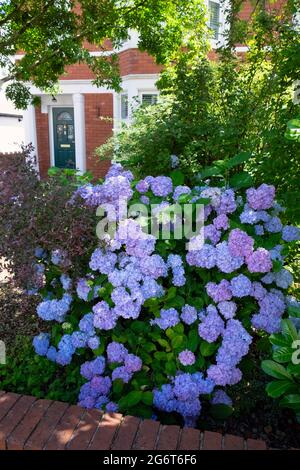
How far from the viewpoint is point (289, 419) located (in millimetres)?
2387

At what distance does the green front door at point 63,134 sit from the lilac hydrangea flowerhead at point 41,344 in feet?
31.9

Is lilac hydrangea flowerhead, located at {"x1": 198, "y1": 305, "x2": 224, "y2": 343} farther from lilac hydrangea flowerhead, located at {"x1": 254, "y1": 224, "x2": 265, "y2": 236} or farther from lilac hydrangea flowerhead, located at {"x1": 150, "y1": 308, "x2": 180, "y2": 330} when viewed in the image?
lilac hydrangea flowerhead, located at {"x1": 254, "y1": 224, "x2": 265, "y2": 236}

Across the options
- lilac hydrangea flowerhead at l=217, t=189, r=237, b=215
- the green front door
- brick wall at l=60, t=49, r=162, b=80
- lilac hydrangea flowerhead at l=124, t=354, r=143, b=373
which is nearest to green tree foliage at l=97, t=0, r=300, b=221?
lilac hydrangea flowerhead at l=217, t=189, r=237, b=215

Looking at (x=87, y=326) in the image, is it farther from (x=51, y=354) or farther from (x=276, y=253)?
(x=276, y=253)

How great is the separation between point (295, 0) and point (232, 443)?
3433mm

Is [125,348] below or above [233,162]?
below

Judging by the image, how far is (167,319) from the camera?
2412 mm

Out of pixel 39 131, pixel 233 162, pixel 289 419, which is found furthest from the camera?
pixel 39 131

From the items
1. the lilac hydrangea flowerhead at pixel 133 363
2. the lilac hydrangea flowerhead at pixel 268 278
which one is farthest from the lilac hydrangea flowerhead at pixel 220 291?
the lilac hydrangea flowerhead at pixel 133 363

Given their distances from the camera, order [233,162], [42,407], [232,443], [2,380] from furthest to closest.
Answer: [233,162], [2,380], [42,407], [232,443]

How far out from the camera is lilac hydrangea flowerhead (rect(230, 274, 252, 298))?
7.86 feet

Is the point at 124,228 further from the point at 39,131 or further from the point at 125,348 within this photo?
the point at 39,131

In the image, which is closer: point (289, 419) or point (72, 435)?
point (72, 435)

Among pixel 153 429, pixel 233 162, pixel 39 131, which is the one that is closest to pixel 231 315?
pixel 153 429
